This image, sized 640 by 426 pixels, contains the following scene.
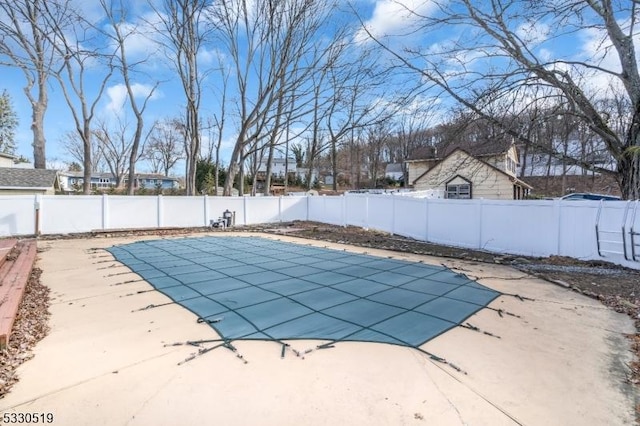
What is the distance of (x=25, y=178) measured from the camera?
16297mm

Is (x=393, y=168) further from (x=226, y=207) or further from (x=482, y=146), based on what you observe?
(x=482, y=146)

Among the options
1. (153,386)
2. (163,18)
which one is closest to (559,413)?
(153,386)

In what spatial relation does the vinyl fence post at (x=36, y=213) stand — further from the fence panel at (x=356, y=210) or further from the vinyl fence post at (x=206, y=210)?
the fence panel at (x=356, y=210)

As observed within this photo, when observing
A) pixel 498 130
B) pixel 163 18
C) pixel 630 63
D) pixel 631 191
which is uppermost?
pixel 163 18

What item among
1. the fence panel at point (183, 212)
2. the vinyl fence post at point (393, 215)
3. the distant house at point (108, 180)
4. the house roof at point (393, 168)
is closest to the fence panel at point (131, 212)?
the fence panel at point (183, 212)

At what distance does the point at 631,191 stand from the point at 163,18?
17.4 meters

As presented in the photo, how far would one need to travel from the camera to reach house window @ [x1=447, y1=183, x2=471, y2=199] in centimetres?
1945

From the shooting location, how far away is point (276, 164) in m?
57.3

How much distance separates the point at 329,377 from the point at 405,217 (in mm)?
8681

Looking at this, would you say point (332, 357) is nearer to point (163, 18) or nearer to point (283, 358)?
point (283, 358)

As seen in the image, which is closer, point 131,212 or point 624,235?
point 624,235

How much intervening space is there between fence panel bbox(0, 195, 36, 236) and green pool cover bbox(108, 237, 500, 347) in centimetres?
484

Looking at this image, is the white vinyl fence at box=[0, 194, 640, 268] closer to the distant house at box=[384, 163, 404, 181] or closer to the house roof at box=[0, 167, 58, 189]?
the house roof at box=[0, 167, 58, 189]

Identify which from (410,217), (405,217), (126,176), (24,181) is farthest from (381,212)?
(126,176)
